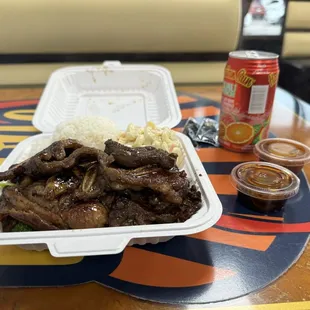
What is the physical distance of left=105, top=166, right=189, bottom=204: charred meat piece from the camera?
30.9 inches

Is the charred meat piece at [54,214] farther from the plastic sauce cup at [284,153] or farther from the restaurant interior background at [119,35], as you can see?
the restaurant interior background at [119,35]

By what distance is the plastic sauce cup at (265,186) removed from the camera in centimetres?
94

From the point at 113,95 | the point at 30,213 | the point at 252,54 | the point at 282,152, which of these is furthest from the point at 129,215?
the point at 113,95

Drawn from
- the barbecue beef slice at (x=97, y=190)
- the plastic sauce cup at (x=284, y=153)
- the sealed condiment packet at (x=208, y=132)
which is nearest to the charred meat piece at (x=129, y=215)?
the barbecue beef slice at (x=97, y=190)

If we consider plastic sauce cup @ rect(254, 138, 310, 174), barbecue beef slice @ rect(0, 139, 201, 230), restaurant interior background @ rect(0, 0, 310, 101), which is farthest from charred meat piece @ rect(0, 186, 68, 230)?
restaurant interior background @ rect(0, 0, 310, 101)

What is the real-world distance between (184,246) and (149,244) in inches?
3.3

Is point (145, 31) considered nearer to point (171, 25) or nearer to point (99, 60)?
point (171, 25)

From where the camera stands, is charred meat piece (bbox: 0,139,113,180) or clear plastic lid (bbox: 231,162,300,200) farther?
clear plastic lid (bbox: 231,162,300,200)

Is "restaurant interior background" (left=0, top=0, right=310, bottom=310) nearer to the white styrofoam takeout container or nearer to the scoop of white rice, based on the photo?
the white styrofoam takeout container

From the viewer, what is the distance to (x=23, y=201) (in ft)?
2.62

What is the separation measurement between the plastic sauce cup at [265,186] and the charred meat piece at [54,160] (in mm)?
396

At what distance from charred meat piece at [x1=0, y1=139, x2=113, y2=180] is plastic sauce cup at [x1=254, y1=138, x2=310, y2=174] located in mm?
573

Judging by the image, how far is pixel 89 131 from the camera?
1185 mm

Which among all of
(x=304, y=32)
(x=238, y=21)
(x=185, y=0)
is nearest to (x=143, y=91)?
→ (x=185, y=0)
